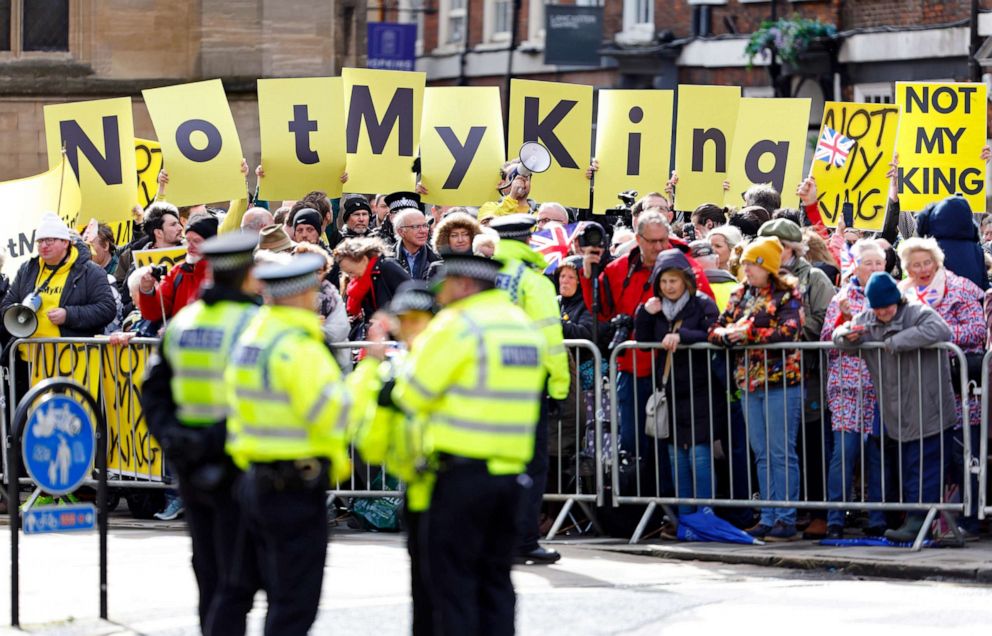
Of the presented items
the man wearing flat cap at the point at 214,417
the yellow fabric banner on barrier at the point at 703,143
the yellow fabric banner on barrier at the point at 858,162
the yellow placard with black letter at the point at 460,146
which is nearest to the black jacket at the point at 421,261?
the yellow placard with black letter at the point at 460,146

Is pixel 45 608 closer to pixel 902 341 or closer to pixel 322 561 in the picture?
pixel 322 561

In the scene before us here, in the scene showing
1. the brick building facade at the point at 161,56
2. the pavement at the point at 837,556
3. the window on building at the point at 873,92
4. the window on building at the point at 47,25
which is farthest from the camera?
the window on building at the point at 873,92

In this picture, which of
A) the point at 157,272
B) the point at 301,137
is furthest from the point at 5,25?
the point at 157,272

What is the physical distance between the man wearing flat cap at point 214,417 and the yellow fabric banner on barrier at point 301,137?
7.89 meters

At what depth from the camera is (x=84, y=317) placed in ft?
44.8

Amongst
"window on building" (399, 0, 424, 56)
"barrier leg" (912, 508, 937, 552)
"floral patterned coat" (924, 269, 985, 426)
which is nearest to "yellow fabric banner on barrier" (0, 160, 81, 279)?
"floral patterned coat" (924, 269, 985, 426)

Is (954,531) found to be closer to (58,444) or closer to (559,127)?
(58,444)

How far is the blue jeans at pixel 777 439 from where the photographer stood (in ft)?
40.3

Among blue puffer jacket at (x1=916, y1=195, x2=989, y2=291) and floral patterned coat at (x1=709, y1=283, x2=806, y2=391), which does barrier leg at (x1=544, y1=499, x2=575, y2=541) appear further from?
blue puffer jacket at (x1=916, y1=195, x2=989, y2=291)

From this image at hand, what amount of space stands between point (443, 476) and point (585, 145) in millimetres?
8698

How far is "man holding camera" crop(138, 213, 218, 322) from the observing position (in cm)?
1298

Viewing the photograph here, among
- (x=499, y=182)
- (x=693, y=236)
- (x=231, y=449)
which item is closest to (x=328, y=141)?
(x=499, y=182)

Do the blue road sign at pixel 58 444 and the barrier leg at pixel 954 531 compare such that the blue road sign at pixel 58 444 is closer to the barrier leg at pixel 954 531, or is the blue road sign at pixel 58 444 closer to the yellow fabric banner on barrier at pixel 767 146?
the barrier leg at pixel 954 531

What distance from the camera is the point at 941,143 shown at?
15555mm
